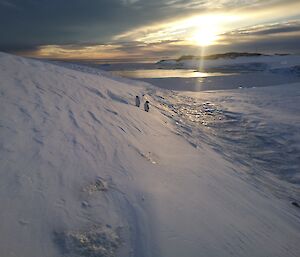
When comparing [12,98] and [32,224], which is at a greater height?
[12,98]

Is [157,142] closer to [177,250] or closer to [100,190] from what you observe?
[100,190]

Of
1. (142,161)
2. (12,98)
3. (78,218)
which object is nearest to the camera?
(78,218)

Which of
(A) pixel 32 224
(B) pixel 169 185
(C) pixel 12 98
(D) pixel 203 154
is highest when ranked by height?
(C) pixel 12 98

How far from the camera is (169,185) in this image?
5.07 m

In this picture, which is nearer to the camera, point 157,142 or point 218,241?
point 218,241

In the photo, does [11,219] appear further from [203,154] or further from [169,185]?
[203,154]

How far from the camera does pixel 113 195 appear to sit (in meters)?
4.41

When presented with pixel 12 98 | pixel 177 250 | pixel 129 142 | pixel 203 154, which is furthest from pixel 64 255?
pixel 203 154

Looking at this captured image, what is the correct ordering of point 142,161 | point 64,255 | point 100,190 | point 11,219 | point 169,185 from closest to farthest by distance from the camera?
point 64,255, point 11,219, point 100,190, point 169,185, point 142,161

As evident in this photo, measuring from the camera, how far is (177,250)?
352 centimetres

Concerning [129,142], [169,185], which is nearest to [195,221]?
[169,185]

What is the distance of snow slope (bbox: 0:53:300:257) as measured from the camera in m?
3.53

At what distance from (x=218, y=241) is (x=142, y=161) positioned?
236 cm

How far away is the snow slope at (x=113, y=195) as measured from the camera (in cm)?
353
